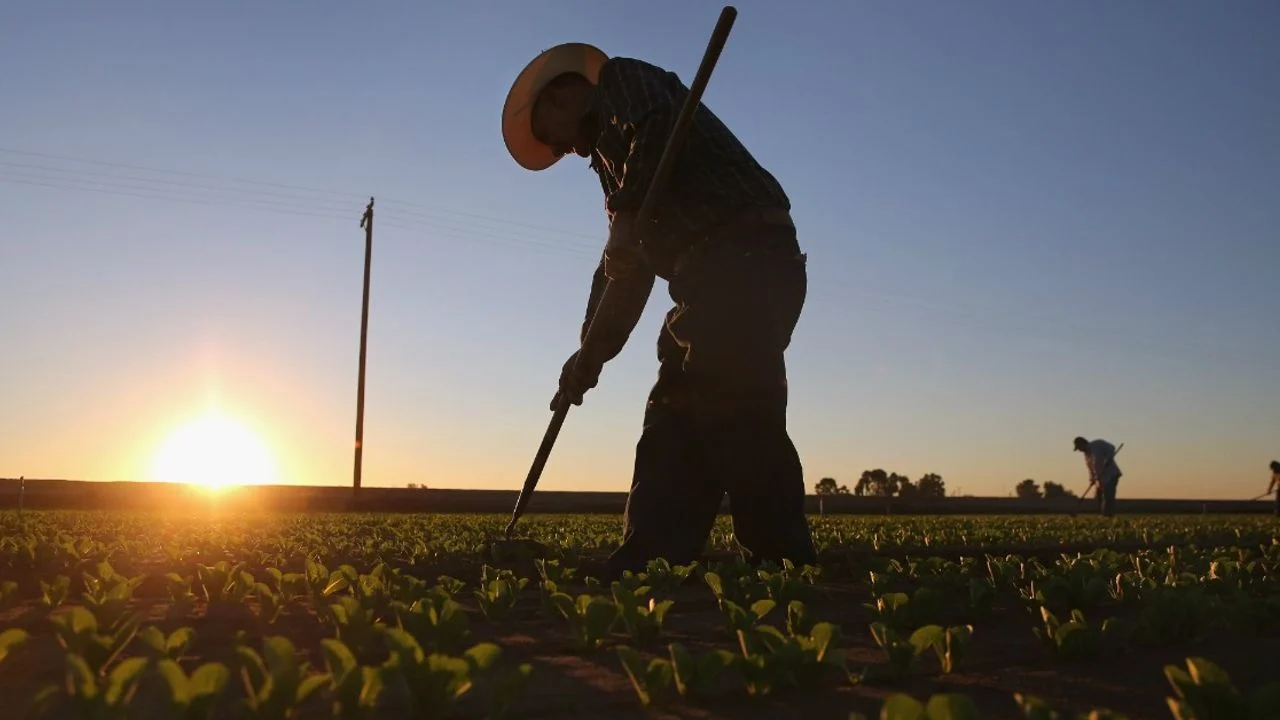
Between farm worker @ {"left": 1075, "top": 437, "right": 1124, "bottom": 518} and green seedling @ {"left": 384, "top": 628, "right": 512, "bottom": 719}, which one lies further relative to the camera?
farm worker @ {"left": 1075, "top": 437, "right": 1124, "bottom": 518}

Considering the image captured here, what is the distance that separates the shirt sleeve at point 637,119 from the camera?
3.96 metres

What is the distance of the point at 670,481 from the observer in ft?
14.0

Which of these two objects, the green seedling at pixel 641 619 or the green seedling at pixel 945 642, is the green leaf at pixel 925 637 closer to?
the green seedling at pixel 945 642

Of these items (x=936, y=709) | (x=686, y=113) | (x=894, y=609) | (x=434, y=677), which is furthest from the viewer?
(x=686, y=113)

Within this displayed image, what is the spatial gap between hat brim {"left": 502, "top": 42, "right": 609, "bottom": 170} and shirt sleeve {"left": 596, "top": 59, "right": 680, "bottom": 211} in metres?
0.40

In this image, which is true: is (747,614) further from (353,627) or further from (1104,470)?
(1104,470)

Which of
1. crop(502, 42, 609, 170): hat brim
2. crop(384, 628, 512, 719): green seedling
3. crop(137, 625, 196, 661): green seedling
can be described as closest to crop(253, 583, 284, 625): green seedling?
crop(137, 625, 196, 661): green seedling

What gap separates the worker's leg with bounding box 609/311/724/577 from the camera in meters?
4.18

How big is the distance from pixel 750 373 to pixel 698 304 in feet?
1.16

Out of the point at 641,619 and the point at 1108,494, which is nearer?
the point at 641,619

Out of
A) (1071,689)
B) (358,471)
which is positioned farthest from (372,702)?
(358,471)

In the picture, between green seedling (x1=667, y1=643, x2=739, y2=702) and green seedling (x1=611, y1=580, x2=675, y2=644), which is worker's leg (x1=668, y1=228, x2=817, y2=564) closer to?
green seedling (x1=611, y1=580, x2=675, y2=644)

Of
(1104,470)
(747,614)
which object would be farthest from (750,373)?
(1104,470)

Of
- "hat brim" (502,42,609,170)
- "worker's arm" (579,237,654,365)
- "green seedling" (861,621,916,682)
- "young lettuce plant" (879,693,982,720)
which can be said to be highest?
"hat brim" (502,42,609,170)
